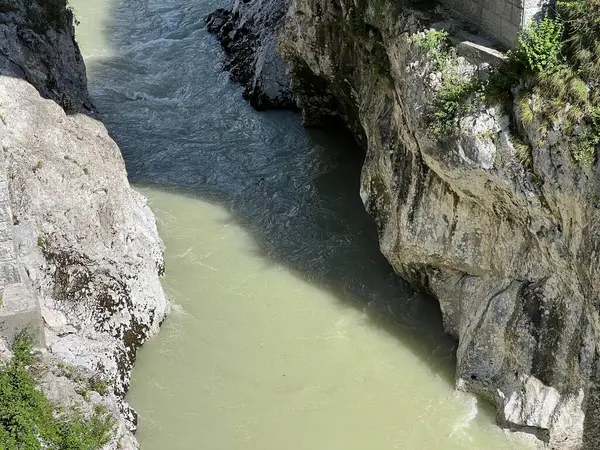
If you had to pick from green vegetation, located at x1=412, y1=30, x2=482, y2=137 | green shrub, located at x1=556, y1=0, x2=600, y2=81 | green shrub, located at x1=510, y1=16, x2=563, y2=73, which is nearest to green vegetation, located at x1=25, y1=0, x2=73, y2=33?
green vegetation, located at x1=412, y1=30, x2=482, y2=137

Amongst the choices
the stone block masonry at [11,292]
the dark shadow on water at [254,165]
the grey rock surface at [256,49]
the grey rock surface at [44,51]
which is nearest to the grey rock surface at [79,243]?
the stone block masonry at [11,292]

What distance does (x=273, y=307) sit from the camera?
14.6m

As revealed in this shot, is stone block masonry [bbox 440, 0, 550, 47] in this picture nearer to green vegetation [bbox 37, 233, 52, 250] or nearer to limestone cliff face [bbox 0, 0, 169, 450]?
limestone cliff face [bbox 0, 0, 169, 450]

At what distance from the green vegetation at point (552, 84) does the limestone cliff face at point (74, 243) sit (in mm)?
5706

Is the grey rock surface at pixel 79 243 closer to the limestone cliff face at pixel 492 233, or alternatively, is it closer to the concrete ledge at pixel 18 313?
the concrete ledge at pixel 18 313

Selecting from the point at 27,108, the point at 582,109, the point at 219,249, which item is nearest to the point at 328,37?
the point at 219,249

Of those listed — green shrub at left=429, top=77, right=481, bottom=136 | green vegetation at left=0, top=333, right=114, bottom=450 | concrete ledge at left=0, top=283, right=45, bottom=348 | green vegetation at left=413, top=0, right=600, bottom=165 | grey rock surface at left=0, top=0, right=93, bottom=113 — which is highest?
green vegetation at left=413, top=0, right=600, bottom=165

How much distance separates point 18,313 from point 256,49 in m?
14.1

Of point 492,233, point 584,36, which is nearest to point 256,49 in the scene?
point 492,233

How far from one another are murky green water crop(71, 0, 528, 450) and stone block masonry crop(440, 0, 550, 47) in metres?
4.79

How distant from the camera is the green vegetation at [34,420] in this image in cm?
977

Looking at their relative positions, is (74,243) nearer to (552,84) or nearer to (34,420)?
(34,420)

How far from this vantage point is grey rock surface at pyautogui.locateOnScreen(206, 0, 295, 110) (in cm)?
2175

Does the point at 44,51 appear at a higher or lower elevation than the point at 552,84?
lower
